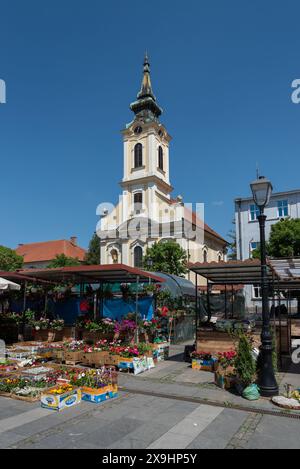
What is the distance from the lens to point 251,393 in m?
7.92

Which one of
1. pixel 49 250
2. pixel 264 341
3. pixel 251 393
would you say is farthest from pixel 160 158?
pixel 251 393

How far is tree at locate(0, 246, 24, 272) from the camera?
5057 centimetres

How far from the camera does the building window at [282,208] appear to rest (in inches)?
1502

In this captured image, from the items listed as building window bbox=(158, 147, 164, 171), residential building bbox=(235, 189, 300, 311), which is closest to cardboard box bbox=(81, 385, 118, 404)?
residential building bbox=(235, 189, 300, 311)

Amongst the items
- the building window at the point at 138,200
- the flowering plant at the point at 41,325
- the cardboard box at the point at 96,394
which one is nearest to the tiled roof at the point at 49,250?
the building window at the point at 138,200

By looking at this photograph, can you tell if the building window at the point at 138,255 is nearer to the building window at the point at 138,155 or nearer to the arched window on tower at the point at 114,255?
the arched window on tower at the point at 114,255

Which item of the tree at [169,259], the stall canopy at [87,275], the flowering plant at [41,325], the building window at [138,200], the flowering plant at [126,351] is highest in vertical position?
the building window at [138,200]

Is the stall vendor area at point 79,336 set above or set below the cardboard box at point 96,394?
above

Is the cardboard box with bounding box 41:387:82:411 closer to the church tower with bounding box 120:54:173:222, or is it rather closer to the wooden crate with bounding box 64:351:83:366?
the wooden crate with bounding box 64:351:83:366

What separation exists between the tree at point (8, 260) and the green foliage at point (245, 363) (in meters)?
46.6
